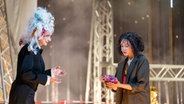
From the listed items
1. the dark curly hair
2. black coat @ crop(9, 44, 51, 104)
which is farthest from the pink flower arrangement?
black coat @ crop(9, 44, 51, 104)

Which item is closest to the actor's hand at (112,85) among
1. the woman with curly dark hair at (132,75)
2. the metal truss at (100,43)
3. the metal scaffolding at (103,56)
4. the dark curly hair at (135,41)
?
the woman with curly dark hair at (132,75)

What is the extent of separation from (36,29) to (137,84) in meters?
0.68

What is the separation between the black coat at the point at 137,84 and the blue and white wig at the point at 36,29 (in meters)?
0.55

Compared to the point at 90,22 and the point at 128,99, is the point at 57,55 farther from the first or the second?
the point at 128,99

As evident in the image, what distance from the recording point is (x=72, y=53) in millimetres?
10852

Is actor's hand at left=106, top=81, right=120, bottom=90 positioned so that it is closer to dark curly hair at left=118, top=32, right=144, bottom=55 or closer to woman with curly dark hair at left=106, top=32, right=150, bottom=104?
woman with curly dark hair at left=106, top=32, right=150, bottom=104

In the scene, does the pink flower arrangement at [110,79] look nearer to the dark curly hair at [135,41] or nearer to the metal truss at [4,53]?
the dark curly hair at [135,41]

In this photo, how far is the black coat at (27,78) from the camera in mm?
1969

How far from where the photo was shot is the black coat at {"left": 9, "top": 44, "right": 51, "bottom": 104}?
1.97 m

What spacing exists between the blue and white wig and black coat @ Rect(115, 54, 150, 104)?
0.55 meters

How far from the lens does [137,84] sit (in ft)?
6.82

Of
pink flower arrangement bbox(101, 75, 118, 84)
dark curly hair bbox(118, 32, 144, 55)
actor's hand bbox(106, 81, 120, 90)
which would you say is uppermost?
dark curly hair bbox(118, 32, 144, 55)

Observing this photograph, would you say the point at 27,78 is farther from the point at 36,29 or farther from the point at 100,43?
the point at 100,43

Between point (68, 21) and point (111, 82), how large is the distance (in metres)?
8.98
